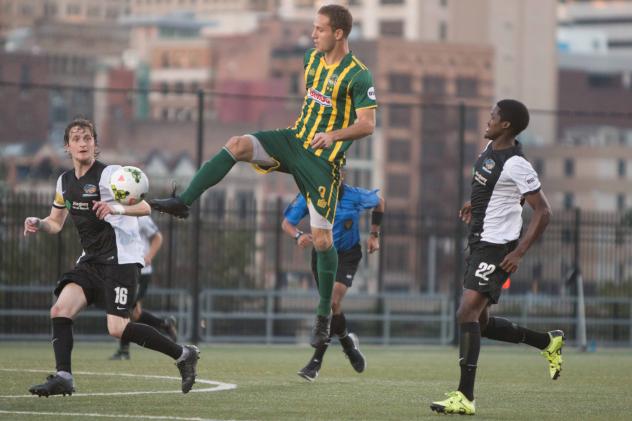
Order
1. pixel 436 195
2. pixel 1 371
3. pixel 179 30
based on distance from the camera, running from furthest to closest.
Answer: pixel 179 30
pixel 436 195
pixel 1 371

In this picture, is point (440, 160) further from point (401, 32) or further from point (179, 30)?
point (179, 30)

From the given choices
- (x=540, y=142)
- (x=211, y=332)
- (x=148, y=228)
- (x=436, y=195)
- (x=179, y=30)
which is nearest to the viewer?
(x=148, y=228)

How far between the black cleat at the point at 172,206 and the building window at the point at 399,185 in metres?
119

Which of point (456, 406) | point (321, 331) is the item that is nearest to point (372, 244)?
point (321, 331)

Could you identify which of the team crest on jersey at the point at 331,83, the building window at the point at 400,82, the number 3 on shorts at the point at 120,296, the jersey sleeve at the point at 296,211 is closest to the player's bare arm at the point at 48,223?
the number 3 on shorts at the point at 120,296

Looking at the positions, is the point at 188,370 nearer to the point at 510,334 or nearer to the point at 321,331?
the point at 321,331

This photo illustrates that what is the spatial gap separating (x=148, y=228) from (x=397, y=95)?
380ft

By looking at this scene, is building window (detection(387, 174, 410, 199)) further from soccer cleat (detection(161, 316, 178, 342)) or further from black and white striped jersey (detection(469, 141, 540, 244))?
black and white striped jersey (detection(469, 141, 540, 244))

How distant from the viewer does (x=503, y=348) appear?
25.3m

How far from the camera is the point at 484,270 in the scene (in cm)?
1099

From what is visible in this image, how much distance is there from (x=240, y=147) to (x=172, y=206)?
0.76 metres

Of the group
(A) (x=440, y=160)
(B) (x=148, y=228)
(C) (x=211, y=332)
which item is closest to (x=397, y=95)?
(A) (x=440, y=160)

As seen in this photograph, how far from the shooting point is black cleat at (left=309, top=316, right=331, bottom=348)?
1259 centimetres

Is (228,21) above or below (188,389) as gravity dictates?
above
